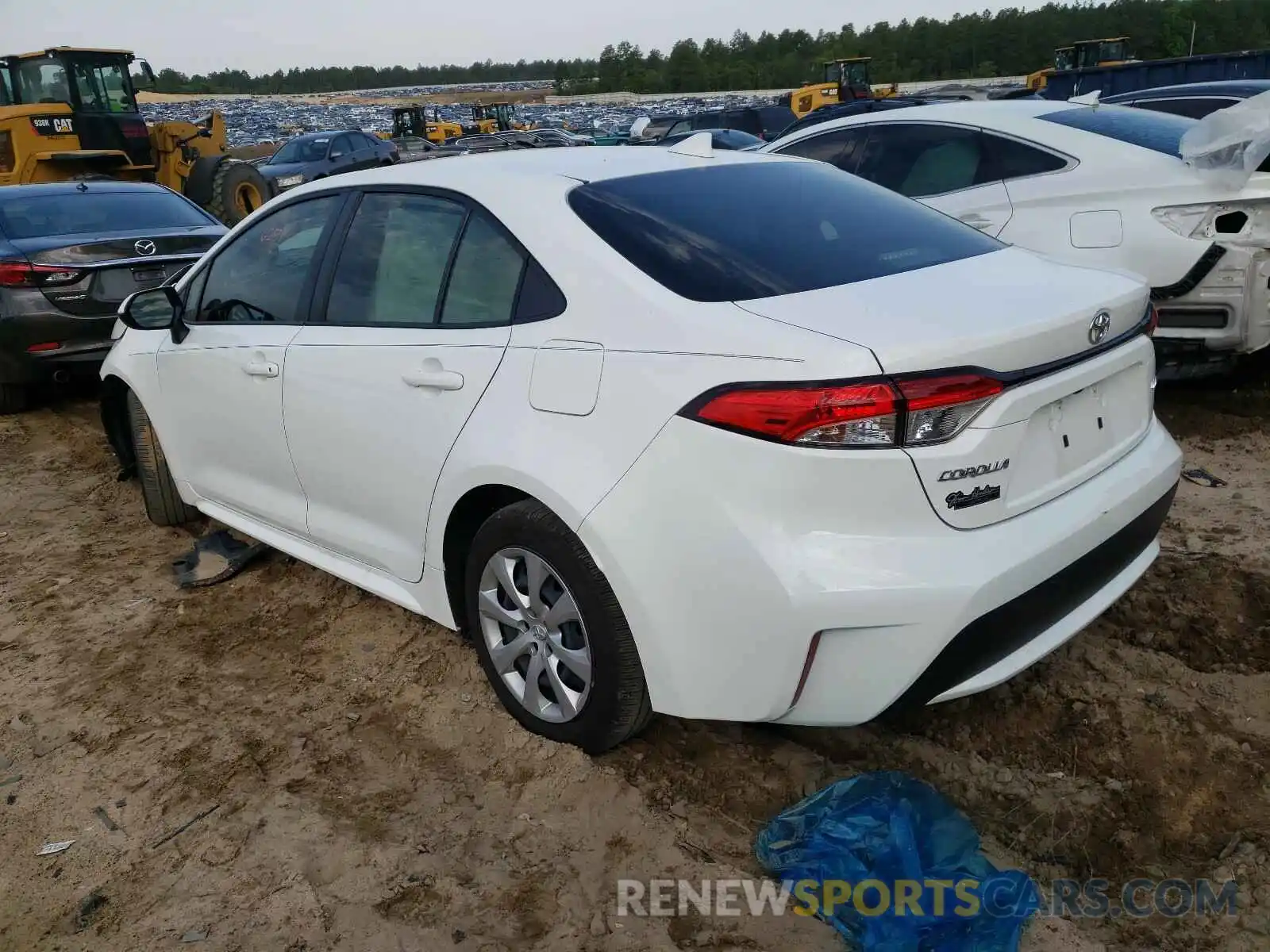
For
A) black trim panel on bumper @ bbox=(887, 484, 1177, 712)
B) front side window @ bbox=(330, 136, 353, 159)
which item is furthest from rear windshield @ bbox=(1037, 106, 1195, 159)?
front side window @ bbox=(330, 136, 353, 159)

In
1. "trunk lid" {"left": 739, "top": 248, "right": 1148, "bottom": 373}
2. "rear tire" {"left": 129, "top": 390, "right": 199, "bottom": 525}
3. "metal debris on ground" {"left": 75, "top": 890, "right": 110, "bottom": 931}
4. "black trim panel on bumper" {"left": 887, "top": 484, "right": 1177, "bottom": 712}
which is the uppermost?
"trunk lid" {"left": 739, "top": 248, "right": 1148, "bottom": 373}

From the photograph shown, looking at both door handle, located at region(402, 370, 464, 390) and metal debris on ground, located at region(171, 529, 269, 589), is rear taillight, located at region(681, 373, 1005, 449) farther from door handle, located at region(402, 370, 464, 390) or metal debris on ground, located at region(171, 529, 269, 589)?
metal debris on ground, located at region(171, 529, 269, 589)

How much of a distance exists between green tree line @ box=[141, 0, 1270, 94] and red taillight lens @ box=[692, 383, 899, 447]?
6145 centimetres

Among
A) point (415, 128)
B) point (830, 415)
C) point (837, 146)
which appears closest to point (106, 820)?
point (830, 415)

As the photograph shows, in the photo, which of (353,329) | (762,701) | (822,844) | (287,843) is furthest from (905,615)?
(353,329)

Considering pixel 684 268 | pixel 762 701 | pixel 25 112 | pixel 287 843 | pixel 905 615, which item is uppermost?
pixel 25 112

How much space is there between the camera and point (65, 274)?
6.22 metres

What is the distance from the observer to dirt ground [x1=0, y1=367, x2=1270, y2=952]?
7.50 feet

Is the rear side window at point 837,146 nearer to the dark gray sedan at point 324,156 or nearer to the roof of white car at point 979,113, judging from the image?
the roof of white car at point 979,113

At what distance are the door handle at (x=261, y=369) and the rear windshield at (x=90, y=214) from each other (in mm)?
4175

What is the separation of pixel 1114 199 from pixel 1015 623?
3499 mm

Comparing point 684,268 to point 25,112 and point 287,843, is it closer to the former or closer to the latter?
point 287,843

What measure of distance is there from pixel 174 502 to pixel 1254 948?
14.5 ft

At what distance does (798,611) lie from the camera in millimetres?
2104
